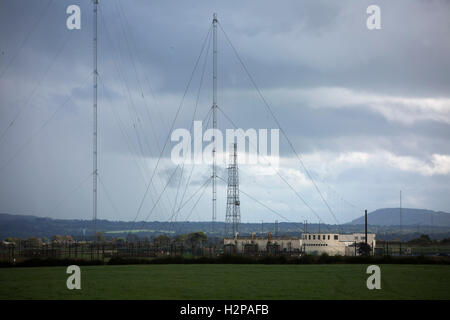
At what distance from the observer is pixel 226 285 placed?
113ft

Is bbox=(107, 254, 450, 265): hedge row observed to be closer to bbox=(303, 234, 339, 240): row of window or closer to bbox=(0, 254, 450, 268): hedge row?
bbox=(0, 254, 450, 268): hedge row

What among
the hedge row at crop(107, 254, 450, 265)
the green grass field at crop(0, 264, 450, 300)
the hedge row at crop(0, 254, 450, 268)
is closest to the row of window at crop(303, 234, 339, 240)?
the hedge row at crop(0, 254, 450, 268)

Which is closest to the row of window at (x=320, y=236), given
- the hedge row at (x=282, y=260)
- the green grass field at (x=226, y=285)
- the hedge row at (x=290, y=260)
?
the hedge row at (x=282, y=260)

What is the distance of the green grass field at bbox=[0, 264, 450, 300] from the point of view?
98.2 ft

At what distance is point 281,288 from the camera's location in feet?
109

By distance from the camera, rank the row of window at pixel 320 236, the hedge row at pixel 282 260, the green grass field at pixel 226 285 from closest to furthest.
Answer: the green grass field at pixel 226 285 < the hedge row at pixel 282 260 < the row of window at pixel 320 236

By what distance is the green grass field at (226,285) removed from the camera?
29922 millimetres

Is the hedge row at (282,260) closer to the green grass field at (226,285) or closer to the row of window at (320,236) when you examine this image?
the green grass field at (226,285)

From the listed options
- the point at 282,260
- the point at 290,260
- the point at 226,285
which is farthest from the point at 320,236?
the point at 226,285

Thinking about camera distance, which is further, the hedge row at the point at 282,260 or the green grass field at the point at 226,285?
the hedge row at the point at 282,260

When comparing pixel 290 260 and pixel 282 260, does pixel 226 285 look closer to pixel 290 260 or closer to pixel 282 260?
pixel 282 260
